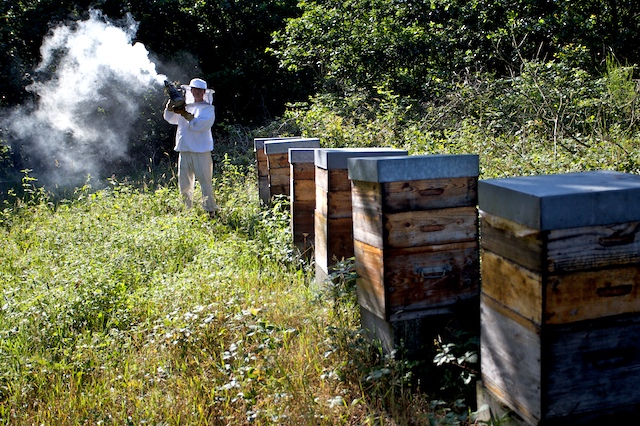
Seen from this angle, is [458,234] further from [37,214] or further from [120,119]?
[120,119]

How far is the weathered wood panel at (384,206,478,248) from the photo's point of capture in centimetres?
274

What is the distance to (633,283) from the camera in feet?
6.28

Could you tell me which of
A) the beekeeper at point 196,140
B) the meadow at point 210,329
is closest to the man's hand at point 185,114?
the beekeeper at point 196,140

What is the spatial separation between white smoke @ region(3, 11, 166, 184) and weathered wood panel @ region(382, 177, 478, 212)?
917 centimetres

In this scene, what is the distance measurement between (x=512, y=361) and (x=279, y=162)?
3832 mm

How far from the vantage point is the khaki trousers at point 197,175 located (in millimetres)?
7090

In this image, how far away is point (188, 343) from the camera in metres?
3.33

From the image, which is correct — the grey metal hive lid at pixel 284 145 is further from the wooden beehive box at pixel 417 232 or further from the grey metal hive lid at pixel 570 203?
the grey metal hive lid at pixel 570 203

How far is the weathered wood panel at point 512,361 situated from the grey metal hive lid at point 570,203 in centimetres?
36

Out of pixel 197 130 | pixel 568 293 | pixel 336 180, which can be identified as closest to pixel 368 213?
pixel 336 180

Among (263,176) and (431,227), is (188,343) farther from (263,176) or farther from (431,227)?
(263,176)

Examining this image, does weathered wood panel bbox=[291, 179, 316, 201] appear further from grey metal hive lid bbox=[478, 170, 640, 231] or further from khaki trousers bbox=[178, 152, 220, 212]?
grey metal hive lid bbox=[478, 170, 640, 231]

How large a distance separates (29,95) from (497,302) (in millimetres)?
11494

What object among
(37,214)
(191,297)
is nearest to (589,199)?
(191,297)
